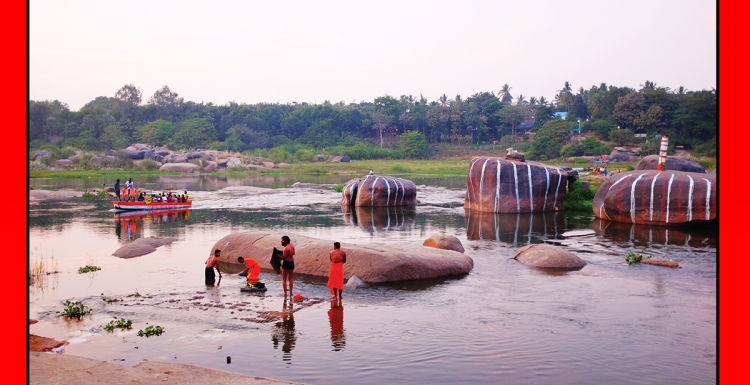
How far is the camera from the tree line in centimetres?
6856

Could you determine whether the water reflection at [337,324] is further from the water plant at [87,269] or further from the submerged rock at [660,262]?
the submerged rock at [660,262]

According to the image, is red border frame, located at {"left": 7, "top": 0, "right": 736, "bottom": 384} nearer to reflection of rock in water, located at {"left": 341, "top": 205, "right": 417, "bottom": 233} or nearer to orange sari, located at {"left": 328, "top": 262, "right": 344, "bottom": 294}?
orange sari, located at {"left": 328, "top": 262, "right": 344, "bottom": 294}

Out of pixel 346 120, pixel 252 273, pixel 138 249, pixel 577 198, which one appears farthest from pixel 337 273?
pixel 346 120

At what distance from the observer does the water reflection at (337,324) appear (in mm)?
10702

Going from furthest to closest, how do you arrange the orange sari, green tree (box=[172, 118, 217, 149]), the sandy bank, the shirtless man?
green tree (box=[172, 118, 217, 149])
the shirtless man
the orange sari
the sandy bank

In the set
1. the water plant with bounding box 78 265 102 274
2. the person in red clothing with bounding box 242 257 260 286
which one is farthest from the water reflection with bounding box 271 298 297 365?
the water plant with bounding box 78 265 102 274

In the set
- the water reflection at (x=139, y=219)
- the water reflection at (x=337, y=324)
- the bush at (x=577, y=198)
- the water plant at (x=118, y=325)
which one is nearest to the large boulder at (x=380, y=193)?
the bush at (x=577, y=198)

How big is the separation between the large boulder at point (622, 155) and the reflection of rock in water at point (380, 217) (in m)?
33.8

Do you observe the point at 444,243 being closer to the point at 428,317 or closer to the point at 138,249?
the point at 428,317

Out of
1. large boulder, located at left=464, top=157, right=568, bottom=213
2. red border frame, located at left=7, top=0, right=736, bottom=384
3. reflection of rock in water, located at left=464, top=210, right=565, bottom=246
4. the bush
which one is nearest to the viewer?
red border frame, located at left=7, top=0, right=736, bottom=384

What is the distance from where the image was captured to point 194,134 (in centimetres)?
8644

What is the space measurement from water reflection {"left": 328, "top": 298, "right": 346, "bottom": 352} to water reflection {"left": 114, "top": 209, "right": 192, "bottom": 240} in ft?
42.1
